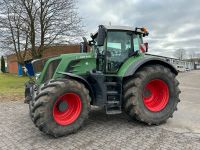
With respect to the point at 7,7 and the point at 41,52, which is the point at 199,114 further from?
the point at 7,7

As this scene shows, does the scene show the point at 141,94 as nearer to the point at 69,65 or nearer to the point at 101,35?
the point at 101,35

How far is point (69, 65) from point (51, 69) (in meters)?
0.55

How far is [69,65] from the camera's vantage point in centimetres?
575

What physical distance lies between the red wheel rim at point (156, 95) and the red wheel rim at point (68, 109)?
181 cm

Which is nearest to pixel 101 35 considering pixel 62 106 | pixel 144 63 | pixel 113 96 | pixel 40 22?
pixel 144 63

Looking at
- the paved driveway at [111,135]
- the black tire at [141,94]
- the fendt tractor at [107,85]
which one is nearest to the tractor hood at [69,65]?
the fendt tractor at [107,85]

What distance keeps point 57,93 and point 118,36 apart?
2250mm

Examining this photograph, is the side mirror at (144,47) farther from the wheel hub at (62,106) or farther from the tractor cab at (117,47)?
the wheel hub at (62,106)

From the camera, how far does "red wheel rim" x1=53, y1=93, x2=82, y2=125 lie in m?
5.21

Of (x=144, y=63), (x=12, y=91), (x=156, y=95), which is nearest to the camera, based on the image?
(x=144, y=63)

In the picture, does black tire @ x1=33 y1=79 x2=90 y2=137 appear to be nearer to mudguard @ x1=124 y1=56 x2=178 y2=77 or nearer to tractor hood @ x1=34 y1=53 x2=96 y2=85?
tractor hood @ x1=34 y1=53 x2=96 y2=85

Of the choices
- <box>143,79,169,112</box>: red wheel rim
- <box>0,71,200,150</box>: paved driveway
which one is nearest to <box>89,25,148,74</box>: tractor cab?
<box>143,79,169,112</box>: red wheel rim

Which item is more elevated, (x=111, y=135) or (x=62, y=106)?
(x=62, y=106)

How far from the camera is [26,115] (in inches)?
288
